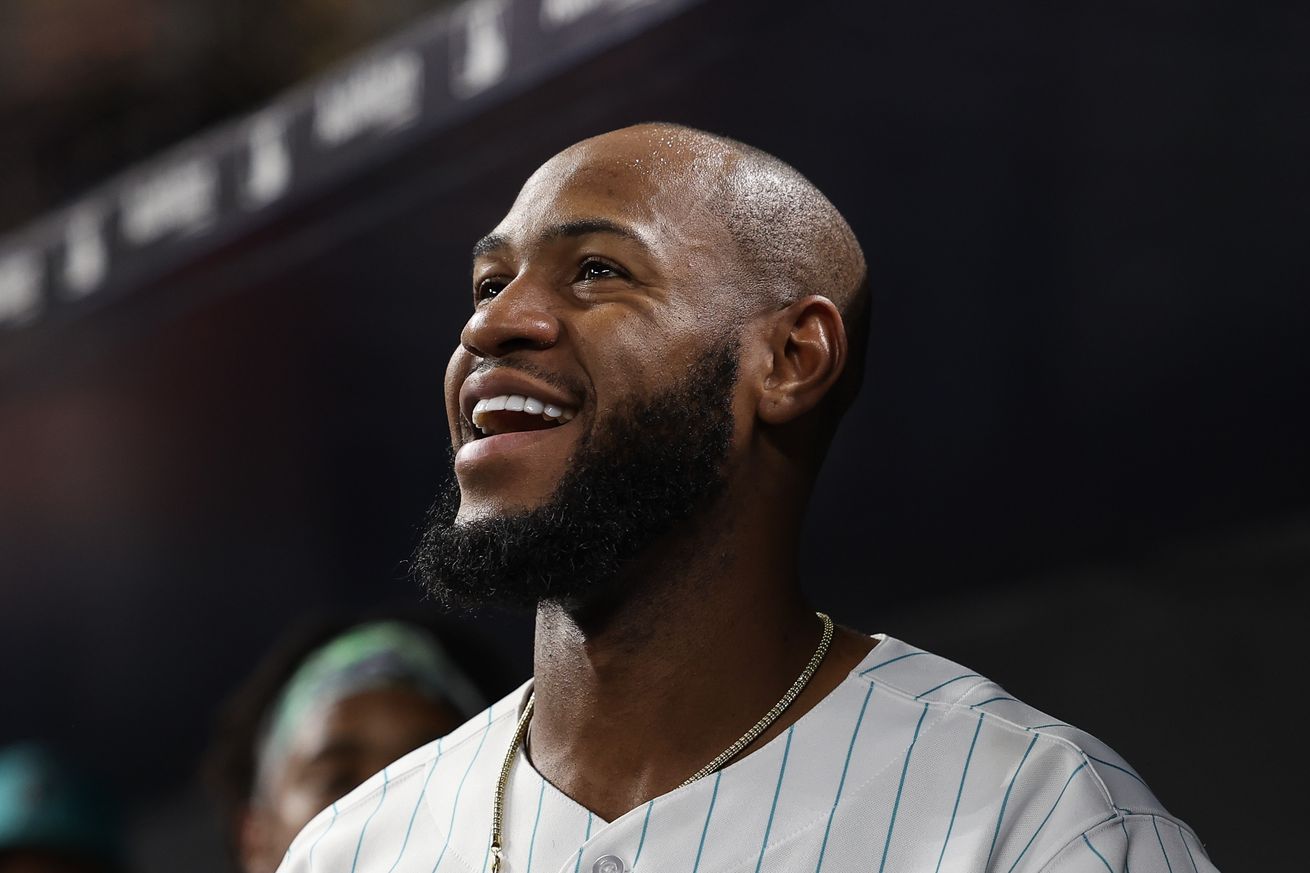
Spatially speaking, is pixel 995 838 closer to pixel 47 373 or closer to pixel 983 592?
pixel 983 592

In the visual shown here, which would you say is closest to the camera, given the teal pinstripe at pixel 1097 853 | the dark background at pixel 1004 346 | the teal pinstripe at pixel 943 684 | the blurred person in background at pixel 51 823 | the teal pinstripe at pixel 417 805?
the teal pinstripe at pixel 1097 853

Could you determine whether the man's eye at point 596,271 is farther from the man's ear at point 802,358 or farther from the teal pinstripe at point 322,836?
the teal pinstripe at point 322,836

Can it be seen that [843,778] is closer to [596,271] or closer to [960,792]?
[960,792]

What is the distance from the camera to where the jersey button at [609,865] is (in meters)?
1.46

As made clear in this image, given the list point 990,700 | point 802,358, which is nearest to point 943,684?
point 990,700

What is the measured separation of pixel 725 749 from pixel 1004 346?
1.22 meters

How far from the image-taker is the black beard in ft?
5.02

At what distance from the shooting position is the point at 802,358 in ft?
5.50

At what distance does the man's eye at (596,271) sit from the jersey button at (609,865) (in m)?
0.55

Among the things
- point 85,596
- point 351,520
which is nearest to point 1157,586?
point 351,520

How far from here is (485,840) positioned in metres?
1.59

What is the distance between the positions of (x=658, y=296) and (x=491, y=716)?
50 cm

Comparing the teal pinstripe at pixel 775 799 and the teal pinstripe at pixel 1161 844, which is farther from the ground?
the teal pinstripe at pixel 775 799

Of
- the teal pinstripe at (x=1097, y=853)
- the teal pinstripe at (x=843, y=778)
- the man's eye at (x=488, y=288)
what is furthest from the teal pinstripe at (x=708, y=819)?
the man's eye at (x=488, y=288)
